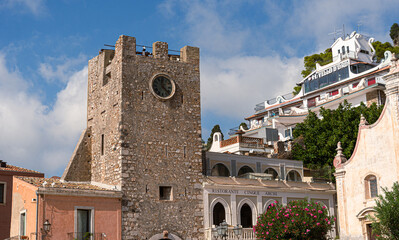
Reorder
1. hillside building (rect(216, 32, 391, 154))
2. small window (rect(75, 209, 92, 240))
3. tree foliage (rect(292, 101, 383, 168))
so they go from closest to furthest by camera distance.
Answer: small window (rect(75, 209, 92, 240)) → tree foliage (rect(292, 101, 383, 168)) → hillside building (rect(216, 32, 391, 154))

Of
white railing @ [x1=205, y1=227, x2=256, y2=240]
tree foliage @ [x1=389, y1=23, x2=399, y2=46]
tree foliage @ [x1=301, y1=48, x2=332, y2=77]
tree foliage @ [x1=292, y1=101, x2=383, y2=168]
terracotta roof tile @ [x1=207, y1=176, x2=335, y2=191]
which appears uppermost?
tree foliage @ [x1=389, y1=23, x2=399, y2=46]

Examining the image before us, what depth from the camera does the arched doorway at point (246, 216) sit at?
37531mm

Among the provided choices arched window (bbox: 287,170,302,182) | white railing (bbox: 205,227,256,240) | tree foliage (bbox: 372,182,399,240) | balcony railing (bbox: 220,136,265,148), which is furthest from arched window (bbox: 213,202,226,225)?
balcony railing (bbox: 220,136,265,148)

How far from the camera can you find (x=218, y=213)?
Answer: 36.4 metres

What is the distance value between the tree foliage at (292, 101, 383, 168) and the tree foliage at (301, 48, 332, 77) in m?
34.3

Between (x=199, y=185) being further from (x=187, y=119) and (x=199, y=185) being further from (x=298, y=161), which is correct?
(x=298, y=161)

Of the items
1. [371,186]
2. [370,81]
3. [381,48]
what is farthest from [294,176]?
[381,48]

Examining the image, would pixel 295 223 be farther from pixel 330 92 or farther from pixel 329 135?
pixel 330 92

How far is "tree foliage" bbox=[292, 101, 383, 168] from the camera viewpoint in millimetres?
44562

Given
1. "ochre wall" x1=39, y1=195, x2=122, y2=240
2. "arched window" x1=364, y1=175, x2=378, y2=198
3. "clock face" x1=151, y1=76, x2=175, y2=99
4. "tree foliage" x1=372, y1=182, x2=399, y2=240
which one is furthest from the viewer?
"clock face" x1=151, y1=76, x2=175, y2=99

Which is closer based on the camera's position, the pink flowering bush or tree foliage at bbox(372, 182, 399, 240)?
tree foliage at bbox(372, 182, 399, 240)

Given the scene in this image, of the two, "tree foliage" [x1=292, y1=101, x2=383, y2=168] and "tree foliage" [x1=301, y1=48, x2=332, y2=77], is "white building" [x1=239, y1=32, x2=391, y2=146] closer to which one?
"tree foliage" [x1=301, y1=48, x2=332, y2=77]

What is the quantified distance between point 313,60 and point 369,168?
2065 inches

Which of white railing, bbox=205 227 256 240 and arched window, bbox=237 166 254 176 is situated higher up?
arched window, bbox=237 166 254 176
